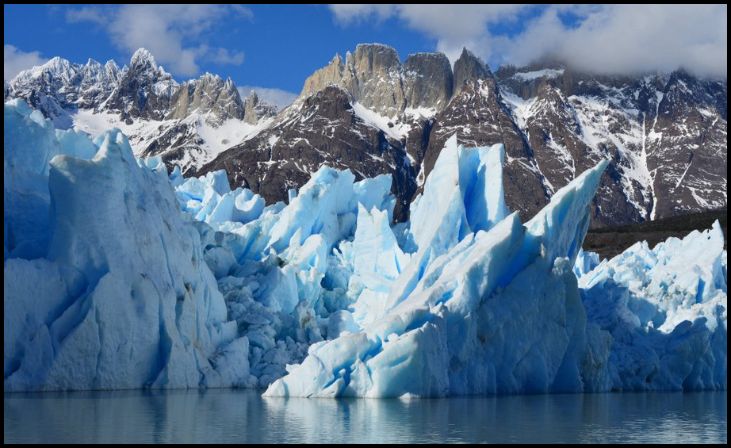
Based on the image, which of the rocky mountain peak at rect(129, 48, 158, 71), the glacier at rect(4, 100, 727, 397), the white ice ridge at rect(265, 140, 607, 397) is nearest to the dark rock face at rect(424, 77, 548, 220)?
the rocky mountain peak at rect(129, 48, 158, 71)

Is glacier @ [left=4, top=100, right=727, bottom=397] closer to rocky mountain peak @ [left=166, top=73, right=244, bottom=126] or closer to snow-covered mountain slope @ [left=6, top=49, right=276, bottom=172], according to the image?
snow-covered mountain slope @ [left=6, top=49, right=276, bottom=172]

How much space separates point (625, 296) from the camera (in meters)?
31.5

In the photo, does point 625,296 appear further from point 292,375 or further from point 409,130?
point 409,130

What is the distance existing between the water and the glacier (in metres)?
0.97

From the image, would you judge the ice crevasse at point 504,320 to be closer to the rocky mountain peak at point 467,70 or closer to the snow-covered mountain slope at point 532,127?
the snow-covered mountain slope at point 532,127

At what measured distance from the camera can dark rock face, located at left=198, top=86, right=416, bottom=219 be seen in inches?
4872

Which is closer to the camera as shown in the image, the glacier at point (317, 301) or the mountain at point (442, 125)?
the glacier at point (317, 301)

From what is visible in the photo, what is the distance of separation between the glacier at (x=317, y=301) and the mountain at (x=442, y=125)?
79939 millimetres

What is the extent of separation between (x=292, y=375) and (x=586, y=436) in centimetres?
870

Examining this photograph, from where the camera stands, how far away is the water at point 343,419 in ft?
51.6

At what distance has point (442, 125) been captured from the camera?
13788 centimetres

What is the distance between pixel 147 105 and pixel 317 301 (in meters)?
142

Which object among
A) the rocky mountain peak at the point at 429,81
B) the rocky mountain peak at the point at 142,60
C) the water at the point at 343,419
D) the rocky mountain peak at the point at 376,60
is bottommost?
the water at the point at 343,419

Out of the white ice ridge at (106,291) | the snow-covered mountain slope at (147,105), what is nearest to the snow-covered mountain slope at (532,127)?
the snow-covered mountain slope at (147,105)
